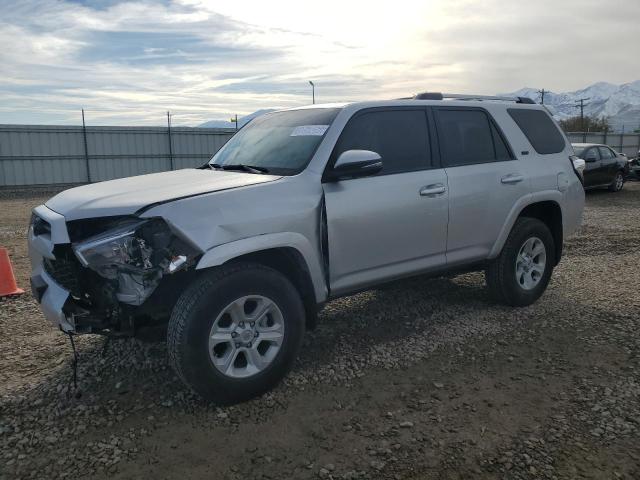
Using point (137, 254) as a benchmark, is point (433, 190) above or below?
above

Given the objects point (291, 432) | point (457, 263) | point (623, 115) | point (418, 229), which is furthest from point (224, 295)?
point (623, 115)

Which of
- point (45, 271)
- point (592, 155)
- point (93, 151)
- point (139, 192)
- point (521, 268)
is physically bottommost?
point (521, 268)

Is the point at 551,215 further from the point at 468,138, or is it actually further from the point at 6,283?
the point at 6,283

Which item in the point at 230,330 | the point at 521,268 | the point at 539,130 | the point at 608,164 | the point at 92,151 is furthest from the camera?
the point at 92,151

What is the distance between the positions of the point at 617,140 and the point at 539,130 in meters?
35.9

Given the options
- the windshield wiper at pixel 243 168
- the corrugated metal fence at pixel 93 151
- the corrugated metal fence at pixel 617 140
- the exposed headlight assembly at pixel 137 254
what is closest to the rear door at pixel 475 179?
the windshield wiper at pixel 243 168

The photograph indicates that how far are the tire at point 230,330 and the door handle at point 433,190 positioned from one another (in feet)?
4.61

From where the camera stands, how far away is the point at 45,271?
3.59 metres

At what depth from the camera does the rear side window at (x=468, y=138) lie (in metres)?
4.62

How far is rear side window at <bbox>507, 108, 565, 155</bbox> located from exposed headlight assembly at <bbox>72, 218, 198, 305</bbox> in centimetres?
362

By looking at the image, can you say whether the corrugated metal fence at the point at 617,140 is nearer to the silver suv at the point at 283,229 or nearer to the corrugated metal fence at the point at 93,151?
the corrugated metal fence at the point at 93,151

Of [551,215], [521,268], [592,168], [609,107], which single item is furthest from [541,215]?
[609,107]

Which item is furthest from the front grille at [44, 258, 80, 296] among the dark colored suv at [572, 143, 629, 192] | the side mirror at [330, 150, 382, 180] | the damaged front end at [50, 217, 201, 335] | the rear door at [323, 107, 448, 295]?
the dark colored suv at [572, 143, 629, 192]

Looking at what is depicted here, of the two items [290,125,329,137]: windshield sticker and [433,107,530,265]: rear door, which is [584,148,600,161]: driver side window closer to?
[433,107,530,265]: rear door
